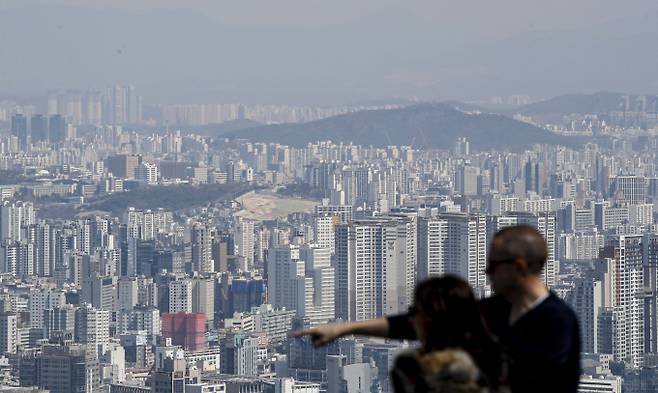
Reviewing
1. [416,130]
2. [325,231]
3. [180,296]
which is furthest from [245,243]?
[416,130]

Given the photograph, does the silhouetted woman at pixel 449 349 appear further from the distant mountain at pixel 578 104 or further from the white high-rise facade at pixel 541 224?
the distant mountain at pixel 578 104

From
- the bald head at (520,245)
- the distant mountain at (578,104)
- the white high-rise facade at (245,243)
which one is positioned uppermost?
the distant mountain at (578,104)

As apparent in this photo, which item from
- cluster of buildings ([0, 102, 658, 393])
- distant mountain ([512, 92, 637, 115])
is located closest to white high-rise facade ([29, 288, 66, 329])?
cluster of buildings ([0, 102, 658, 393])

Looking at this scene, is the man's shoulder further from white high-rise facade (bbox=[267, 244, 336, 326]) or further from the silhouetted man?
white high-rise facade (bbox=[267, 244, 336, 326])

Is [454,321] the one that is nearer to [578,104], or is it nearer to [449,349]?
[449,349]

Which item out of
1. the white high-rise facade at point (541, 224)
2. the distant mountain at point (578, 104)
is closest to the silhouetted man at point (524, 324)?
the white high-rise facade at point (541, 224)

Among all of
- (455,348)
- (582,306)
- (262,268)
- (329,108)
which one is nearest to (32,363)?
(582,306)
